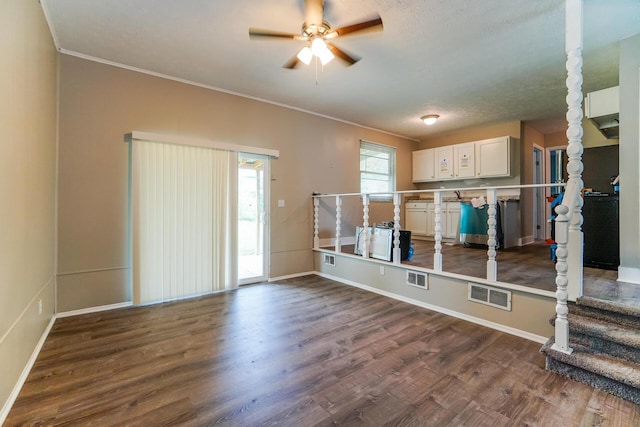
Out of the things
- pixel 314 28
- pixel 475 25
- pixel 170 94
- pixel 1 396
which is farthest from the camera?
pixel 170 94

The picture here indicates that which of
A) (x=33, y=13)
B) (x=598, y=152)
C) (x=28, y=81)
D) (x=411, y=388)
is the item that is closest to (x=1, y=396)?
(x=28, y=81)

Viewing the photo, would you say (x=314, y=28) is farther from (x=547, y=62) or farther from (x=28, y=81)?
(x=547, y=62)

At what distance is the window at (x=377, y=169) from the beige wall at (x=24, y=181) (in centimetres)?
463

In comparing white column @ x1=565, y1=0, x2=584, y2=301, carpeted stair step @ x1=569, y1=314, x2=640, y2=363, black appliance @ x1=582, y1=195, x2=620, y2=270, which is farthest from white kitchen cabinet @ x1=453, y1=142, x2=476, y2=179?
carpeted stair step @ x1=569, y1=314, x2=640, y2=363

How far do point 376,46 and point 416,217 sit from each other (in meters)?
4.40

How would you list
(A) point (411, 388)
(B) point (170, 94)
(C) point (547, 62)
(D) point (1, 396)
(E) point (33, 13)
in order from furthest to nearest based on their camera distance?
(B) point (170, 94), (C) point (547, 62), (E) point (33, 13), (A) point (411, 388), (D) point (1, 396)

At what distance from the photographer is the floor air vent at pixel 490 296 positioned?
2.66 meters

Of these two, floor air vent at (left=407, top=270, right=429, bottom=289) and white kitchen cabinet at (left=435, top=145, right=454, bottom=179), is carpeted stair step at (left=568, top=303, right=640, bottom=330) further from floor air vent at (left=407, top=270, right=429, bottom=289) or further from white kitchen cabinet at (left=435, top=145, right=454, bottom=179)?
white kitchen cabinet at (left=435, top=145, right=454, bottom=179)

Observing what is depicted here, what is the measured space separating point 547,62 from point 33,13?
4750mm

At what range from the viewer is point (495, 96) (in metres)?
4.11

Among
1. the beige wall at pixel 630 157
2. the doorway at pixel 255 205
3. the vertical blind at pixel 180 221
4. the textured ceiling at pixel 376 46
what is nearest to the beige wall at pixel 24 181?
the textured ceiling at pixel 376 46

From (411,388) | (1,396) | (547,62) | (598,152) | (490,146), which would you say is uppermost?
(547,62)

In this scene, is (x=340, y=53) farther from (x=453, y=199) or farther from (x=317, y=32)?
(x=453, y=199)

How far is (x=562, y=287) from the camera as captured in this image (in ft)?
6.64
